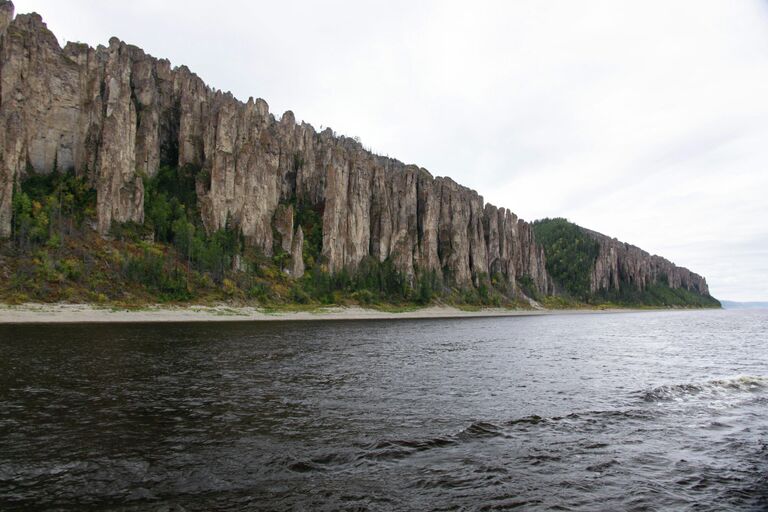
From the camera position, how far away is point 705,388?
23.4 m

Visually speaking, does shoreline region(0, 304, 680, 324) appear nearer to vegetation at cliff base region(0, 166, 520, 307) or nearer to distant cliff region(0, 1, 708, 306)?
vegetation at cliff base region(0, 166, 520, 307)

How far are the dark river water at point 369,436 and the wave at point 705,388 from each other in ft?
0.58

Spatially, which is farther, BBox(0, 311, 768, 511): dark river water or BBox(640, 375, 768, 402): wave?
BBox(640, 375, 768, 402): wave

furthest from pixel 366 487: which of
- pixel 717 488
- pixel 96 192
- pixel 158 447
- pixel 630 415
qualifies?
pixel 96 192

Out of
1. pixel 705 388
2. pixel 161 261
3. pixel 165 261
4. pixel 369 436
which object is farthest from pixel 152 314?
pixel 705 388

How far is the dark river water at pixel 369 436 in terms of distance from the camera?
9930 mm

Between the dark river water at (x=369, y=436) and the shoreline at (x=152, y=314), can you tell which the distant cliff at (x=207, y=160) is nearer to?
the shoreline at (x=152, y=314)

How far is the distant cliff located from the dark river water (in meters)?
Result: 81.8

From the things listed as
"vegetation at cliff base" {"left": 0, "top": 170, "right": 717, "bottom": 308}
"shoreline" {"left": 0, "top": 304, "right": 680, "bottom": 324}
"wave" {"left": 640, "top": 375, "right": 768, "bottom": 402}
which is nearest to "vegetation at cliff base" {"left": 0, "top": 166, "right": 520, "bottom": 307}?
"vegetation at cliff base" {"left": 0, "top": 170, "right": 717, "bottom": 308}

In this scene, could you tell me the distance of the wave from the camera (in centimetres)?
2138

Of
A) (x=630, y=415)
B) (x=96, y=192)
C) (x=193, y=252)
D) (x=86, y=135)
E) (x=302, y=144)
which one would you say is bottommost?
(x=630, y=415)

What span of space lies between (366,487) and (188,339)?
120 ft

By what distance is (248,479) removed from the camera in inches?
419

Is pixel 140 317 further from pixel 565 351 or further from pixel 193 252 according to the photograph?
pixel 565 351
